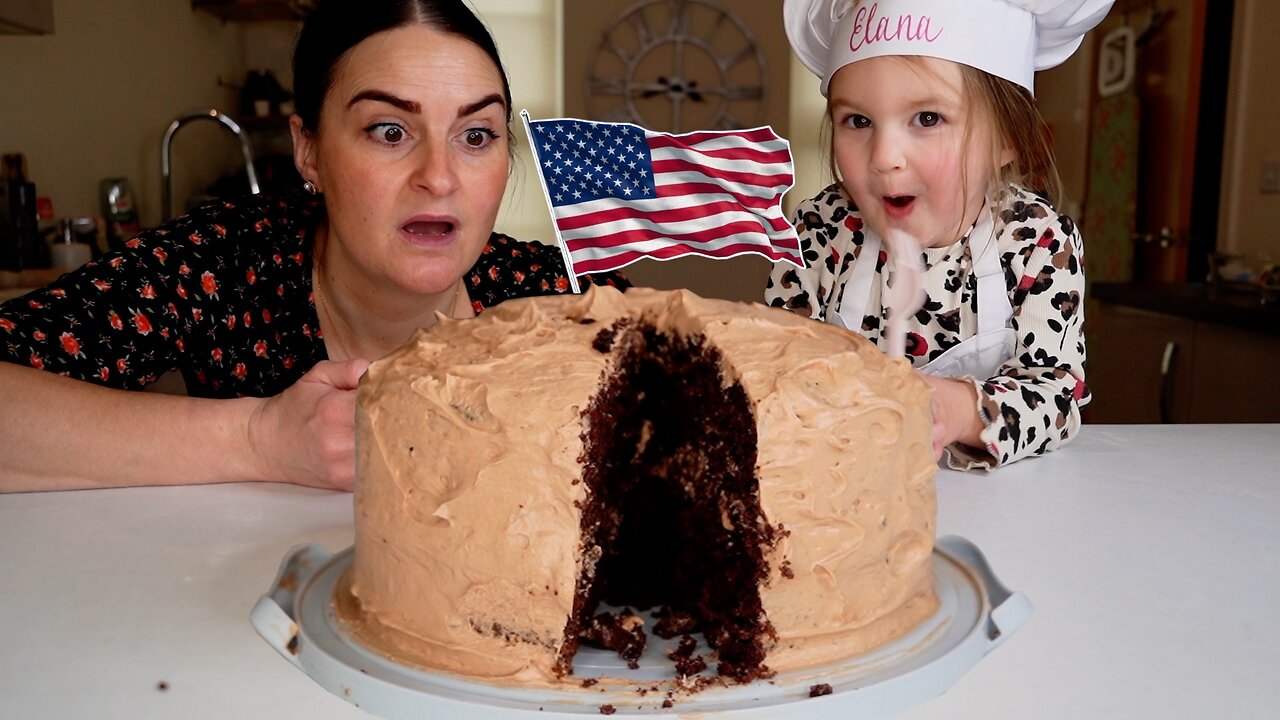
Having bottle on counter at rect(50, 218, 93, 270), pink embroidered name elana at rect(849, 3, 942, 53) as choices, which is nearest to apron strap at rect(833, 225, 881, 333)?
pink embroidered name elana at rect(849, 3, 942, 53)

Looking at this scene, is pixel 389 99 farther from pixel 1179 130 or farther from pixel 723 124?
pixel 723 124

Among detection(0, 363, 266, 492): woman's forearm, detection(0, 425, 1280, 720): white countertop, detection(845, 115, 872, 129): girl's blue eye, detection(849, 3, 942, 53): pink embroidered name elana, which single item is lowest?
detection(0, 425, 1280, 720): white countertop

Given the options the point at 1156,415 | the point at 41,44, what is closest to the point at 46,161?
the point at 41,44

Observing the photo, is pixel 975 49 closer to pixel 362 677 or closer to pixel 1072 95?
pixel 362 677

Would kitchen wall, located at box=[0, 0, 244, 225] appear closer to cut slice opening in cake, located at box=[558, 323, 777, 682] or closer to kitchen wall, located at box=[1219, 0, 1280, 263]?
cut slice opening in cake, located at box=[558, 323, 777, 682]

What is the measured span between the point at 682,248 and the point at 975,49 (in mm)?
745

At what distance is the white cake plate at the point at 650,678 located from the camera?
965 millimetres

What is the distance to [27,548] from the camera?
4.83 ft

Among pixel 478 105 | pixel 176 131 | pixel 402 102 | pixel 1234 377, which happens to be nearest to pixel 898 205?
pixel 478 105

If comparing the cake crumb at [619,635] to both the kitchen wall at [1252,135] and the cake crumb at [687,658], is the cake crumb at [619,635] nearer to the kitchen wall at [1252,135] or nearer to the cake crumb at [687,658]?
the cake crumb at [687,658]

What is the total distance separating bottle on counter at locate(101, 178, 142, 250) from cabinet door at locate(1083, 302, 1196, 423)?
4.73m

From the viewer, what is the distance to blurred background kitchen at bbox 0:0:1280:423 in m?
4.35

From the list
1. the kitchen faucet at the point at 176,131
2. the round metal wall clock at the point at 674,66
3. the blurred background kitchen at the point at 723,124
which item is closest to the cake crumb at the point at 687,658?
the blurred background kitchen at the point at 723,124

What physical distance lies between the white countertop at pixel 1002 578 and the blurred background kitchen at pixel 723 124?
3.69ft
